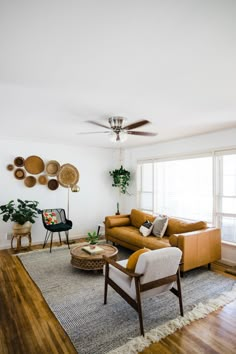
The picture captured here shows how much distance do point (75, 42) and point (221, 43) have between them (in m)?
1.06

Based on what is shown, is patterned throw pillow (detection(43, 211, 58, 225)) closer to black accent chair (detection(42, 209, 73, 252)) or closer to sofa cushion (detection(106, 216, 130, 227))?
black accent chair (detection(42, 209, 73, 252))

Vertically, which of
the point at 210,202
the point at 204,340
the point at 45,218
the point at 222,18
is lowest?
the point at 204,340

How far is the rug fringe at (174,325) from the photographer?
1.93 metres

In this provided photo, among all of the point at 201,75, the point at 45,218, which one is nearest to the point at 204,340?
the point at 201,75

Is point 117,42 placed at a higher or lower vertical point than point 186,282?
higher

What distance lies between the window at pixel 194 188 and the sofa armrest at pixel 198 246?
0.57 meters

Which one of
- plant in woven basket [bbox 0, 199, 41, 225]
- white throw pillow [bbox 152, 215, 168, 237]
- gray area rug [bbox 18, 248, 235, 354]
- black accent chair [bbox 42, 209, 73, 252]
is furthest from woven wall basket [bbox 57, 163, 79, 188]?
white throw pillow [bbox 152, 215, 168, 237]

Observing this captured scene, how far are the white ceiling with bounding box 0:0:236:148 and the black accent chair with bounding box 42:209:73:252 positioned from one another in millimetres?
2469

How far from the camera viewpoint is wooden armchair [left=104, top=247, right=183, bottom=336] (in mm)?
2125

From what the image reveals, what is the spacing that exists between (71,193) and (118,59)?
447 cm

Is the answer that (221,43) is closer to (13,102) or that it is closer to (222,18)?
(222,18)

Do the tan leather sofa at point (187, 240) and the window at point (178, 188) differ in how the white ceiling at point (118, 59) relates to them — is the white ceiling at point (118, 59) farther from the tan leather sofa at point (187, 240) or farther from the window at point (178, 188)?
the tan leather sofa at point (187, 240)

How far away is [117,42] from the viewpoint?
1533 mm

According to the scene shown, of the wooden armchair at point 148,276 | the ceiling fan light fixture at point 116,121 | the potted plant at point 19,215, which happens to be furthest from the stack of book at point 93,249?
the ceiling fan light fixture at point 116,121
